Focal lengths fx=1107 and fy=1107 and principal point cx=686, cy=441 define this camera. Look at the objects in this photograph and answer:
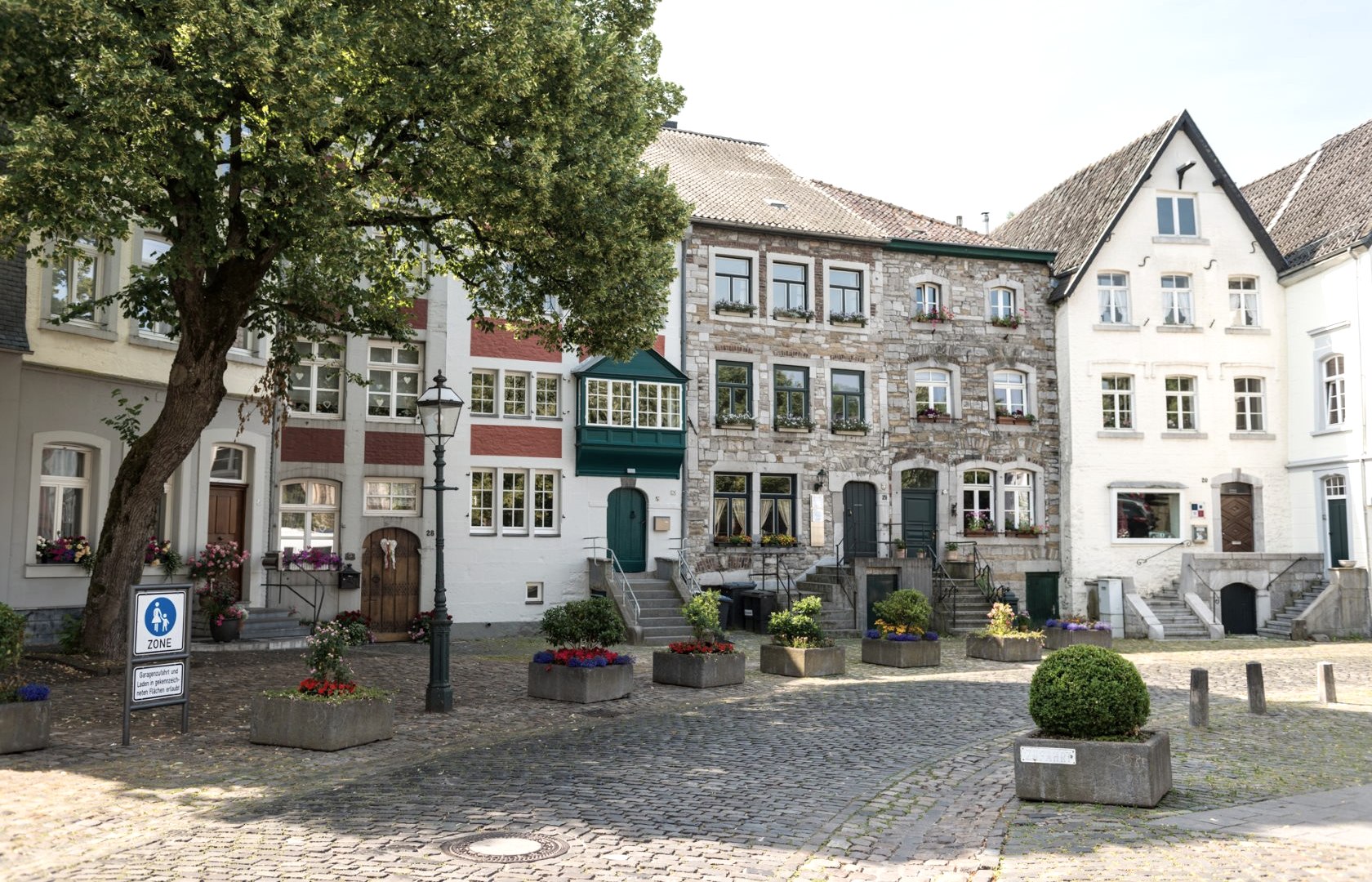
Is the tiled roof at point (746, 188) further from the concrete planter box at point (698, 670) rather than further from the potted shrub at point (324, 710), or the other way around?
the potted shrub at point (324, 710)

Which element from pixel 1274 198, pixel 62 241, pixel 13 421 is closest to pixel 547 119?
pixel 62 241

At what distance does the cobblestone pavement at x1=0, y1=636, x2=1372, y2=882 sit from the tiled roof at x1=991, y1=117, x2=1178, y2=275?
58.1ft

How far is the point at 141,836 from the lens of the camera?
25.5 feet

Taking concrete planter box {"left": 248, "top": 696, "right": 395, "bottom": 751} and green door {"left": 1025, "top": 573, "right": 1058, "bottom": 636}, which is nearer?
concrete planter box {"left": 248, "top": 696, "right": 395, "bottom": 751}

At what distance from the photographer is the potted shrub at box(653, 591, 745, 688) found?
1642 cm

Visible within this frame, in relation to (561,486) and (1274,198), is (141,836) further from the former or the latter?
(1274,198)

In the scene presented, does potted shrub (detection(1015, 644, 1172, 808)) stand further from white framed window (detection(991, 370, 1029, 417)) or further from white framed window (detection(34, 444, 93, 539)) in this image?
white framed window (detection(991, 370, 1029, 417))

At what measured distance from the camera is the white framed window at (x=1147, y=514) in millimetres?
30047

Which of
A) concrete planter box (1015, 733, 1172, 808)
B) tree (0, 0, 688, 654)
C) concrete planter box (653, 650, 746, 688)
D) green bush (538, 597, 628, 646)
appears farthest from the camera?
concrete planter box (653, 650, 746, 688)

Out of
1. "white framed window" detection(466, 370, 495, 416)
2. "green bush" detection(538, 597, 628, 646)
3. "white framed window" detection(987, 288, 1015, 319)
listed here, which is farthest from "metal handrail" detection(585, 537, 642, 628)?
"white framed window" detection(987, 288, 1015, 319)

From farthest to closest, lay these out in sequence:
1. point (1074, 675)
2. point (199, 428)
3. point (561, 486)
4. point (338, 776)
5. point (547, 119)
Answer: point (561, 486) < point (199, 428) < point (547, 119) < point (338, 776) < point (1074, 675)

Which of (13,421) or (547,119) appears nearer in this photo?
(547,119)

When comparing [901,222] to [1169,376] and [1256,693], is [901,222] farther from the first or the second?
[1256,693]

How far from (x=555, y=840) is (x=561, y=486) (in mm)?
18370
